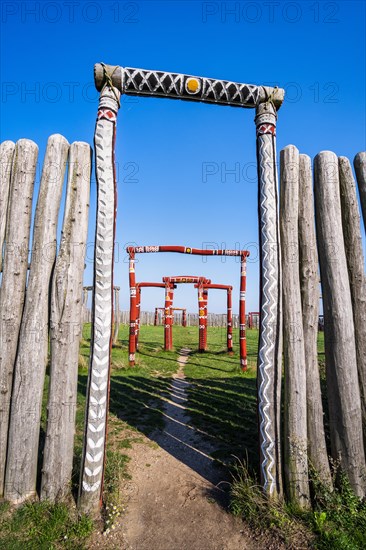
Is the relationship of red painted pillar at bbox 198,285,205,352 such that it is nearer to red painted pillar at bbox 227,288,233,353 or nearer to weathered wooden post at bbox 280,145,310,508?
red painted pillar at bbox 227,288,233,353

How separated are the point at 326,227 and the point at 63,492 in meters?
3.93

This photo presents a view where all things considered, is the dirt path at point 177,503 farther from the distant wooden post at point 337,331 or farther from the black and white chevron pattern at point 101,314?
the distant wooden post at point 337,331

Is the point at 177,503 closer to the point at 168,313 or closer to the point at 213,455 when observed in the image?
the point at 213,455

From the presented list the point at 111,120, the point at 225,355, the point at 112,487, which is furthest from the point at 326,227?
the point at 225,355

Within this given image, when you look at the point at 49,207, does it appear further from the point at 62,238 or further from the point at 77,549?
the point at 77,549

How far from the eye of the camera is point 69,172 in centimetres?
363

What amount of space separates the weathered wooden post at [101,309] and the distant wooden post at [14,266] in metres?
0.85

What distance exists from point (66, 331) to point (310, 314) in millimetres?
2641

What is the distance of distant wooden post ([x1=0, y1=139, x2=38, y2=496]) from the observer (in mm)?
3395

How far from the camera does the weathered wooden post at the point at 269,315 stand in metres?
3.27

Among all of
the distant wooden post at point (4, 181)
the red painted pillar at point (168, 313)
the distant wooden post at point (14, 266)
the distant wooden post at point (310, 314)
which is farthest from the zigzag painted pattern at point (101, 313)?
the red painted pillar at point (168, 313)

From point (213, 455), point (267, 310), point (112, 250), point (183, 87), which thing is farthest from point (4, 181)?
point (213, 455)

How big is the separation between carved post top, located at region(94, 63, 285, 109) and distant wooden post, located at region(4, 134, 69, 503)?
39.2 inches

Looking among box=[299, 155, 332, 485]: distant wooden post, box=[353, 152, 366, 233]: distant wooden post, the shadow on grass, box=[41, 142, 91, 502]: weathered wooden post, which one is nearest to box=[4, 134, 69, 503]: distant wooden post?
box=[41, 142, 91, 502]: weathered wooden post
